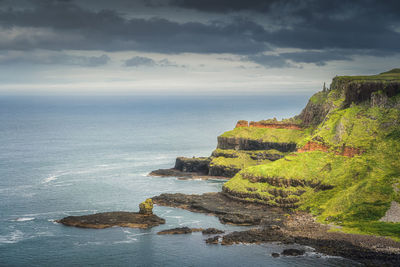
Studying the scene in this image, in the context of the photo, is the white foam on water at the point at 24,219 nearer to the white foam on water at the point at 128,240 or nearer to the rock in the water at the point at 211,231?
the white foam on water at the point at 128,240

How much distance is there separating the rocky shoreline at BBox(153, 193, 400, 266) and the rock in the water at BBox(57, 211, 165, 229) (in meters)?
16.9

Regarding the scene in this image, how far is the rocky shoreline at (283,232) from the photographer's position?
347 feet

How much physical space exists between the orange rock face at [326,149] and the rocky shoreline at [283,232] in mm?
31658

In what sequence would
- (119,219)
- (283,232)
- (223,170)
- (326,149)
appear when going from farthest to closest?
(223,170), (326,149), (119,219), (283,232)

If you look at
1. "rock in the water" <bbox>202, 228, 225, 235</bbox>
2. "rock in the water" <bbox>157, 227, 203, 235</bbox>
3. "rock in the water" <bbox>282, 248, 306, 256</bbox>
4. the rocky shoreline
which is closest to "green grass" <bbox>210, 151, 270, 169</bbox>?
the rocky shoreline

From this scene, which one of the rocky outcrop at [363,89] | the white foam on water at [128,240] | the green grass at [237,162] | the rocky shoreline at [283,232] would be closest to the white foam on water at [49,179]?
the rocky shoreline at [283,232]

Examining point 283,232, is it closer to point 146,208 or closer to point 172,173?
point 146,208

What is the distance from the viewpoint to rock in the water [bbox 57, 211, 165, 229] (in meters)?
126

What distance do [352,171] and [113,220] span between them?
7538 centimetres

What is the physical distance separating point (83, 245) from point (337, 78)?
130 meters

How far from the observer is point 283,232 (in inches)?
4747

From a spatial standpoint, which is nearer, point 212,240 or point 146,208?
point 212,240

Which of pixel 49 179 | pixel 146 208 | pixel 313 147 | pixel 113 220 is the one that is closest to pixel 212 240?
pixel 146 208

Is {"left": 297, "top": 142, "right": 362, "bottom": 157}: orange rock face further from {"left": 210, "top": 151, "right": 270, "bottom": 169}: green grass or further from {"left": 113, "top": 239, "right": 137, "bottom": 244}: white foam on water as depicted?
{"left": 113, "top": 239, "right": 137, "bottom": 244}: white foam on water
